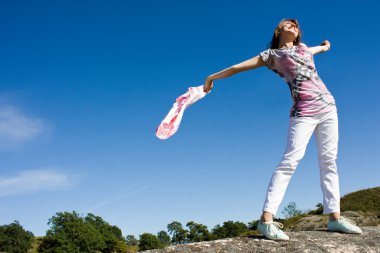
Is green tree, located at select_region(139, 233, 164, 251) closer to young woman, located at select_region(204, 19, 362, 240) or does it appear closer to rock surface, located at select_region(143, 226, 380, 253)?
young woman, located at select_region(204, 19, 362, 240)

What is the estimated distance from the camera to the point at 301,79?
5.50 metres

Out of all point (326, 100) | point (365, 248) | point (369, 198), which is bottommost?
point (365, 248)

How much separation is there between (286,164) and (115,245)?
9776cm

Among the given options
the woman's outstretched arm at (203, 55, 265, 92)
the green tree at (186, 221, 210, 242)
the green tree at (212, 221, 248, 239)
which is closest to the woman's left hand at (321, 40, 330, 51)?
the woman's outstretched arm at (203, 55, 265, 92)

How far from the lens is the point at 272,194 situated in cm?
504

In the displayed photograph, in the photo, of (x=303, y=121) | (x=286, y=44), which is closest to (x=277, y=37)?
(x=286, y=44)

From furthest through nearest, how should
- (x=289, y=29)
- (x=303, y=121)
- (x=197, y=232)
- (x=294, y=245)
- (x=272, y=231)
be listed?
(x=197, y=232)
(x=289, y=29)
(x=303, y=121)
(x=272, y=231)
(x=294, y=245)

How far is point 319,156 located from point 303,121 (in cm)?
65

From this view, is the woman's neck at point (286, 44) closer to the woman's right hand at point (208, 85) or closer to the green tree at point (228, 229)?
the woman's right hand at point (208, 85)

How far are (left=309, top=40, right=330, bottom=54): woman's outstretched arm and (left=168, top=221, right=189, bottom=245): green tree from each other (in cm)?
10084

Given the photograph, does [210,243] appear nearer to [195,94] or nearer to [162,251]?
[162,251]

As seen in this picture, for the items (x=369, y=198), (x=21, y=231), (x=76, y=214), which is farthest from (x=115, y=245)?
(x=369, y=198)

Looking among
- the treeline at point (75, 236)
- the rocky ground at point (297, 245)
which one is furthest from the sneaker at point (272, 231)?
the treeline at point (75, 236)

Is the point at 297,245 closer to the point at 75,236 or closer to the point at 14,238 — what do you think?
the point at 75,236
